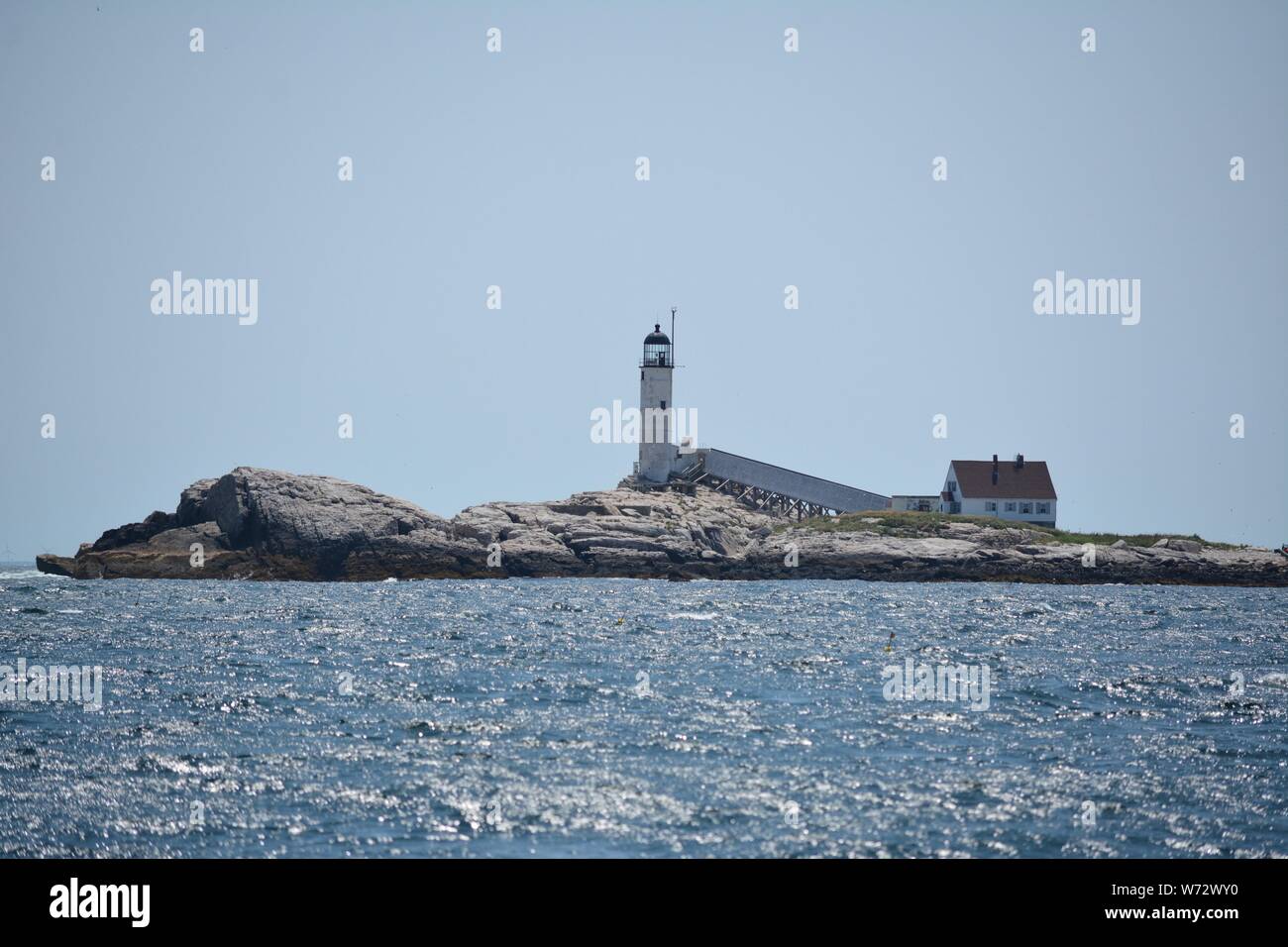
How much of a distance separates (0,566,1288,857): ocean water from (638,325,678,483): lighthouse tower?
Result: 185 ft

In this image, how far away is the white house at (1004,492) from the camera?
106 m

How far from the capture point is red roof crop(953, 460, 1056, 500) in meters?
106

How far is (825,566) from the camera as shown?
9544cm

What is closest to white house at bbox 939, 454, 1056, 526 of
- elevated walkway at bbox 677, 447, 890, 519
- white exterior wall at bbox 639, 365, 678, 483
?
elevated walkway at bbox 677, 447, 890, 519

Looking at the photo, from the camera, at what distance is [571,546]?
309 feet

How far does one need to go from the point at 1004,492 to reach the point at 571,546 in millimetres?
35833

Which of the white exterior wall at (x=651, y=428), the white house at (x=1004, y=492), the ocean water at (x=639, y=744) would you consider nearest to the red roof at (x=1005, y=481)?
the white house at (x=1004, y=492)

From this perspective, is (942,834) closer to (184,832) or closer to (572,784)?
(572,784)

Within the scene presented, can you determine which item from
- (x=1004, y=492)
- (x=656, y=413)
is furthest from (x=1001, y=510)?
(x=656, y=413)

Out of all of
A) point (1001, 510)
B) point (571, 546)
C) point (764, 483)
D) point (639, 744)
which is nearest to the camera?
point (639, 744)

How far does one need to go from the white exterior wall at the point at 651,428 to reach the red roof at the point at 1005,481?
23.4 m

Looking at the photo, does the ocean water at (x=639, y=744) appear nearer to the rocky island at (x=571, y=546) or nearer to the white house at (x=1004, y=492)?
the rocky island at (x=571, y=546)

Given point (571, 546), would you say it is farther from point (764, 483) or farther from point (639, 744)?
point (639, 744)
